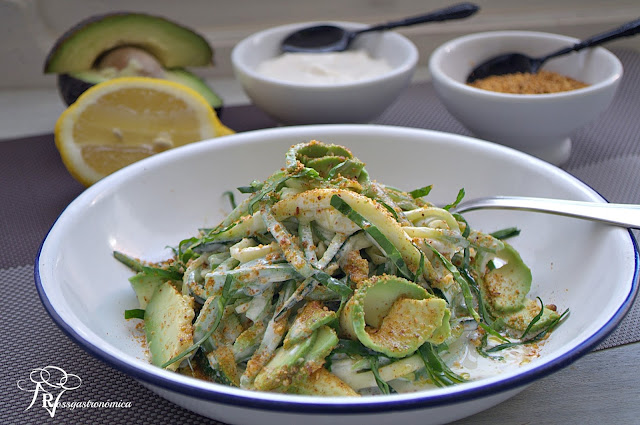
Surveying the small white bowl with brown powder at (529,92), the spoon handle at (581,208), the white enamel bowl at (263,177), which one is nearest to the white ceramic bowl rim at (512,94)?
the small white bowl with brown powder at (529,92)

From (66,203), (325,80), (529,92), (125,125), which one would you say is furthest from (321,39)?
(66,203)

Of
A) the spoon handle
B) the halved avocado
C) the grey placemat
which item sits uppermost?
the spoon handle

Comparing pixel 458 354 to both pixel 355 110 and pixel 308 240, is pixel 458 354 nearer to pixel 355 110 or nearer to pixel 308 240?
pixel 308 240

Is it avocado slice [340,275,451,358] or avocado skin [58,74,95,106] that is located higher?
avocado slice [340,275,451,358]

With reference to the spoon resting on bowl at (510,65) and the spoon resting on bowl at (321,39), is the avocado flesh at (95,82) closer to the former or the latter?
the spoon resting on bowl at (321,39)

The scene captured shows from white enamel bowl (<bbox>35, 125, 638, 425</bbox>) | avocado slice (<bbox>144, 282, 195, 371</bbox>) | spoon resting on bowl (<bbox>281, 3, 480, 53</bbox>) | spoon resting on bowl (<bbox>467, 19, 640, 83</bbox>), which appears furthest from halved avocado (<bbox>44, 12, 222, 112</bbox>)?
avocado slice (<bbox>144, 282, 195, 371</bbox>)

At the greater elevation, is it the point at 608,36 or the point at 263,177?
the point at 608,36

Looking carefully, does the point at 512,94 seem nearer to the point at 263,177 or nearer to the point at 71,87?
the point at 263,177
